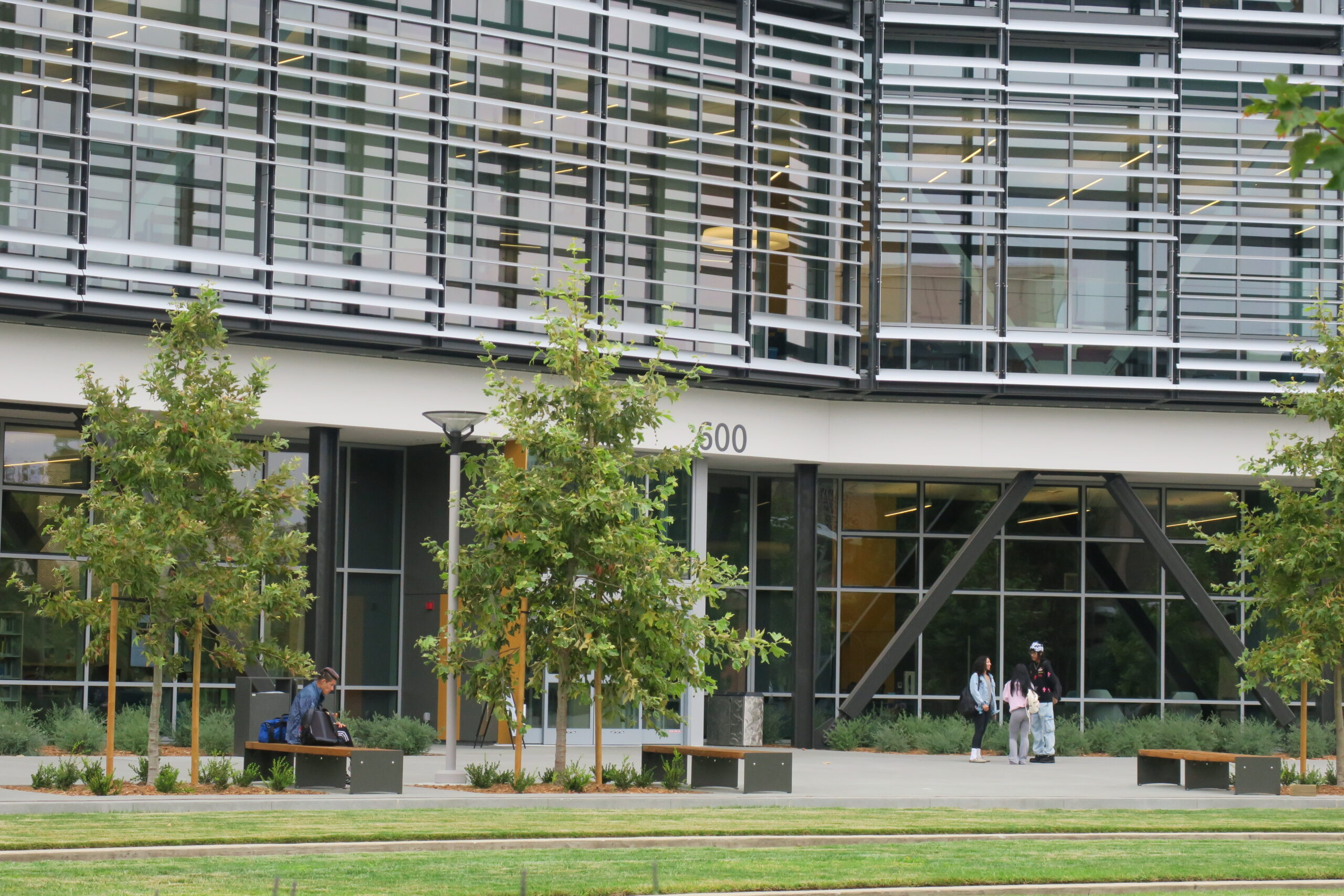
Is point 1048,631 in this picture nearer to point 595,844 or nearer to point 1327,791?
point 1327,791

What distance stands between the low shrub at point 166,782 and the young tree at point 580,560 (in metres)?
3.30

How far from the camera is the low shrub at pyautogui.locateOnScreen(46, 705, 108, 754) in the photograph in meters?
23.0

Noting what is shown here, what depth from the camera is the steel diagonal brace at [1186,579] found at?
30.4 m

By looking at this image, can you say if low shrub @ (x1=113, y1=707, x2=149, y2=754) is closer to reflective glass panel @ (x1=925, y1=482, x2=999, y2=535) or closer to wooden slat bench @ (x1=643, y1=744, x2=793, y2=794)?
wooden slat bench @ (x1=643, y1=744, x2=793, y2=794)

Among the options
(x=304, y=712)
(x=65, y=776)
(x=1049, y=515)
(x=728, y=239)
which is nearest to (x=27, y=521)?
(x=304, y=712)

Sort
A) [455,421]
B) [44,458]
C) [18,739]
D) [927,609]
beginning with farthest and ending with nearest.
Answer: [927,609]
[44,458]
[18,739]
[455,421]

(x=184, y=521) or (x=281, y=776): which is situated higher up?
(x=184, y=521)

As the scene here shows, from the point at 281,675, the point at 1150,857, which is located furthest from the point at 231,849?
the point at 281,675

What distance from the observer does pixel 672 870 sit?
12.3 metres

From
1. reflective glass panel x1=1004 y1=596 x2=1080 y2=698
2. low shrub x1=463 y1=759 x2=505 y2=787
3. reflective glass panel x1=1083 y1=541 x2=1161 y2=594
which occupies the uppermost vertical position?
reflective glass panel x1=1083 y1=541 x2=1161 y2=594

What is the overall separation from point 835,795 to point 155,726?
7318 millimetres

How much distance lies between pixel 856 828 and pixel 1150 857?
2685mm

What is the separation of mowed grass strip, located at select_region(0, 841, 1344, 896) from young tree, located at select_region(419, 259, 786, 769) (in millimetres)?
5480

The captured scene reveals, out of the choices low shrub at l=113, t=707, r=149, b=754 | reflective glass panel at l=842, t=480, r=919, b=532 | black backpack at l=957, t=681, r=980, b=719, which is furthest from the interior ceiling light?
low shrub at l=113, t=707, r=149, b=754
